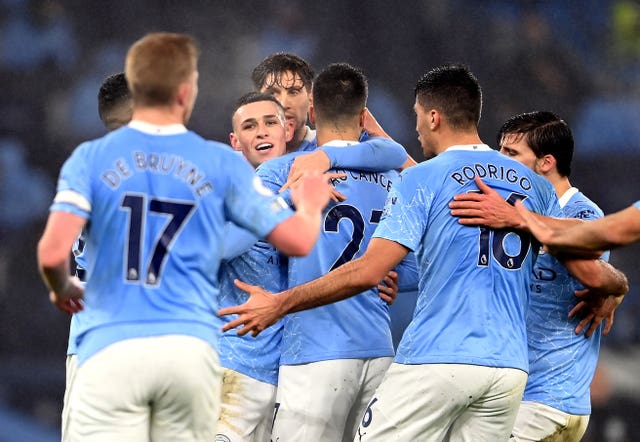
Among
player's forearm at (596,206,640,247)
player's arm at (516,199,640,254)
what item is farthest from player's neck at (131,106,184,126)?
player's forearm at (596,206,640,247)

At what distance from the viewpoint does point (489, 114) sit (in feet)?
31.4

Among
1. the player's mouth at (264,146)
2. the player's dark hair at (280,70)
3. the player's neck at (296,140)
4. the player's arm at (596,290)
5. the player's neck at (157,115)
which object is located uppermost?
the player's dark hair at (280,70)

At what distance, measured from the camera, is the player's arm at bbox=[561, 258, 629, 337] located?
14.8ft

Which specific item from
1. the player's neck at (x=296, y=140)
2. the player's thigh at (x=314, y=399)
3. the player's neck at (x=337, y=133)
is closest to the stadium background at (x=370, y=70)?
the player's neck at (x=296, y=140)

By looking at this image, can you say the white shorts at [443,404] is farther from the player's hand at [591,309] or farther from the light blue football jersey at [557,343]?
the player's hand at [591,309]

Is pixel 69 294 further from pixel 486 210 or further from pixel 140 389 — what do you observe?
pixel 486 210

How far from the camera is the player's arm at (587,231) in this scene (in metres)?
3.96

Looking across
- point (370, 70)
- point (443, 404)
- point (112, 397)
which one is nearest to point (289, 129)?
point (443, 404)

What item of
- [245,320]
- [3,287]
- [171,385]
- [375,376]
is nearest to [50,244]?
[171,385]

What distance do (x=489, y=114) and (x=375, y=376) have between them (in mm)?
5217

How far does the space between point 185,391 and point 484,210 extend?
1.60m

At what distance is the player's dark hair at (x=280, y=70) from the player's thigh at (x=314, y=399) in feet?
6.96

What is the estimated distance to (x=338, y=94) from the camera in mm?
4988

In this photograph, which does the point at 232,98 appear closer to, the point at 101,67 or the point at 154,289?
the point at 101,67
